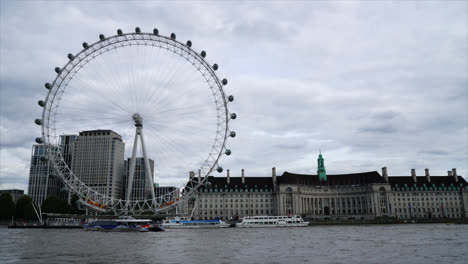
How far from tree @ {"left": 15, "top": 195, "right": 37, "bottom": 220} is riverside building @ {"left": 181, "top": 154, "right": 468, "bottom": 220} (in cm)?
5582

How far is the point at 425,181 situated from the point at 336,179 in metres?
36.6

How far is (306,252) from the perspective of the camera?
38.2 metres

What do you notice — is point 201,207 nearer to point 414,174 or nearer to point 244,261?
point 414,174

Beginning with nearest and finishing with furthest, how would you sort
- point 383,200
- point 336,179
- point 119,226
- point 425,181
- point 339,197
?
point 119,226
point 383,200
point 425,181
point 339,197
point 336,179

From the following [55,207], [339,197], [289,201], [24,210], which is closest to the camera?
[24,210]

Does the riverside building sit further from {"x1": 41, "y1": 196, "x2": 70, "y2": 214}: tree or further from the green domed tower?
{"x1": 41, "y1": 196, "x2": 70, "y2": 214}: tree

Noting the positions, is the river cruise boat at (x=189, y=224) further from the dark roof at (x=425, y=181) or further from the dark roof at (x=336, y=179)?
the dark roof at (x=425, y=181)

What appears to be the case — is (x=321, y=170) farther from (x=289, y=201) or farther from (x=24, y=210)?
(x=24, y=210)

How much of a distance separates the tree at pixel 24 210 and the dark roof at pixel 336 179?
304 ft

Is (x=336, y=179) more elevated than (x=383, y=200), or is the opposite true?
(x=336, y=179)

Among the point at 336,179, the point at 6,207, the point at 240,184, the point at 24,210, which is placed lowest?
the point at 24,210

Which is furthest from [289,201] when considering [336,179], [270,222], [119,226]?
[119,226]

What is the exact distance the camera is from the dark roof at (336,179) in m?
165

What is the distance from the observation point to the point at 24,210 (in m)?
119
